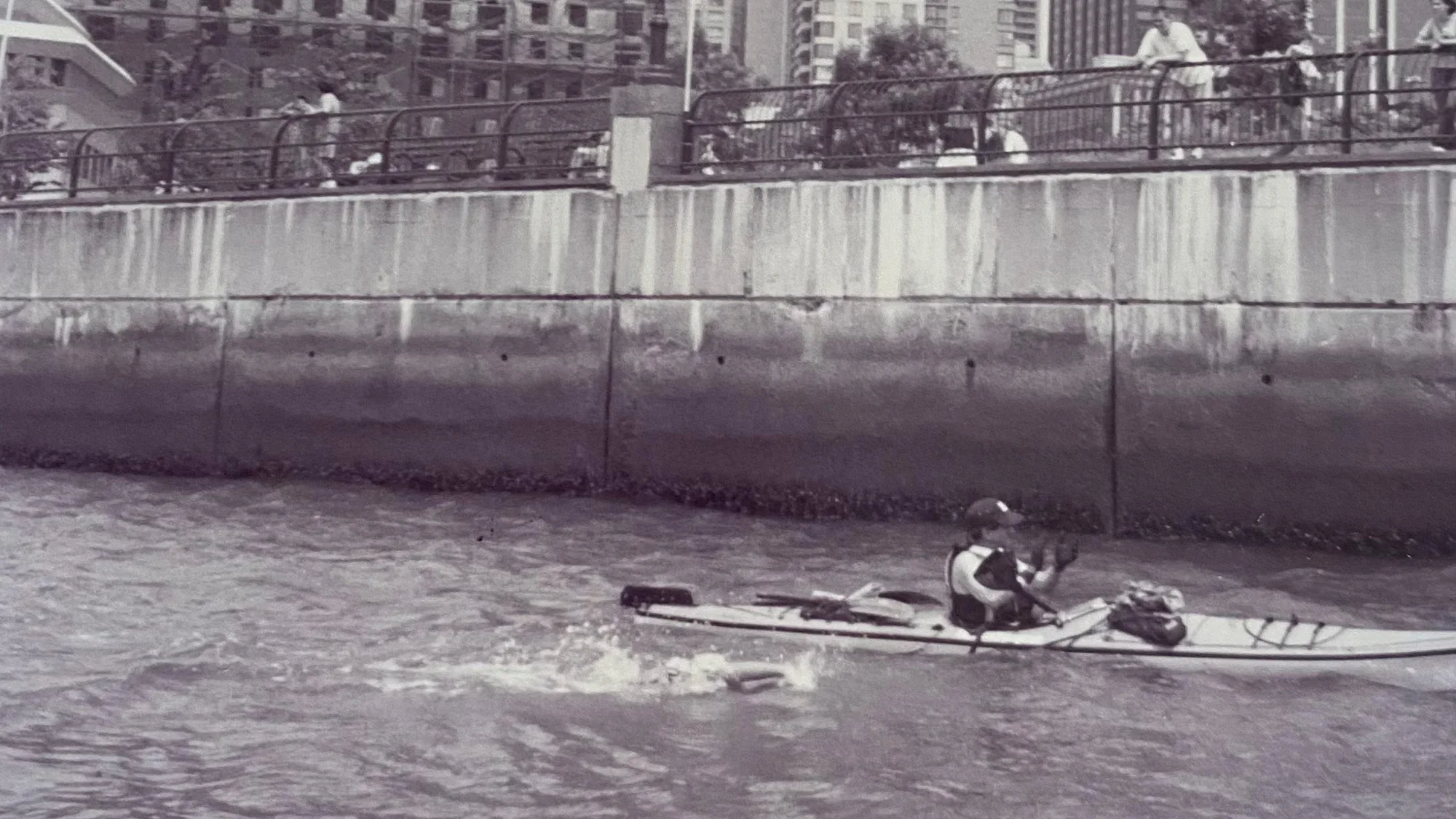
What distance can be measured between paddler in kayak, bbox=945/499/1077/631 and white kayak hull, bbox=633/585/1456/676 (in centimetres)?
13

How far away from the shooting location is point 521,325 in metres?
18.1

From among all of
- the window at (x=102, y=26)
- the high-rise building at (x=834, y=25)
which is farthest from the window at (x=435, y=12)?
the high-rise building at (x=834, y=25)

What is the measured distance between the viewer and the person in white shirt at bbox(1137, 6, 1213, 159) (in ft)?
52.2

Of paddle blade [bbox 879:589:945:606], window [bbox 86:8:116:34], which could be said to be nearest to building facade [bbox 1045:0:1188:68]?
window [bbox 86:8:116:34]

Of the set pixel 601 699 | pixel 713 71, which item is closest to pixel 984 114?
pixel 601 699

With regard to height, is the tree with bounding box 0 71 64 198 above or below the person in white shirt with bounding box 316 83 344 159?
above

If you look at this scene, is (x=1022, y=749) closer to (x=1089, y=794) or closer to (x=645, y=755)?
(x=1089, y=794)

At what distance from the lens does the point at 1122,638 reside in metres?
11.0

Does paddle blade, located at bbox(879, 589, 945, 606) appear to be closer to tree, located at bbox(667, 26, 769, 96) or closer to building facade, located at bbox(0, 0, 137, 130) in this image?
building facade, located at bbox(0, 0, 137, 130)

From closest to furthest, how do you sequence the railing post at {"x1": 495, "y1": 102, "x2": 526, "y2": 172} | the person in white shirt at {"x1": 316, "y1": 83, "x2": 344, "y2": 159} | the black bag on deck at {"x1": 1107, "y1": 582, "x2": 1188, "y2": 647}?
the black bag on deck at {"x1": 1107, "y1": 582, "x2": 1188, "y2": 647}, the railing post at {"x1": 495, "y1": 102, "x2": 526, "y2": 172}, the person in white shirt at {"x1": 316, "y1": 83, "x2": 344, "y2": 159}

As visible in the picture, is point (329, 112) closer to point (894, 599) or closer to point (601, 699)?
point (894, 599)

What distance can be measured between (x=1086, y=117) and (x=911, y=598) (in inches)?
267

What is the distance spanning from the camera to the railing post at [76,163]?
21.6 m

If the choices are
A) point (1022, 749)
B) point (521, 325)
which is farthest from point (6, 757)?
point (521, 325)
